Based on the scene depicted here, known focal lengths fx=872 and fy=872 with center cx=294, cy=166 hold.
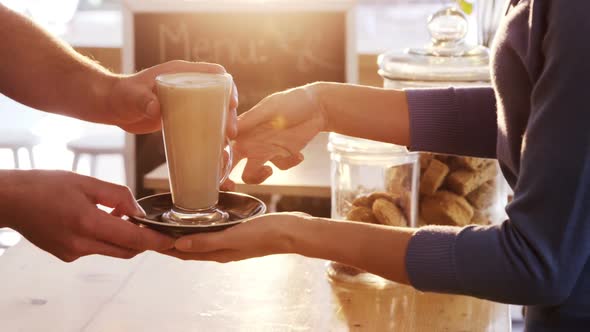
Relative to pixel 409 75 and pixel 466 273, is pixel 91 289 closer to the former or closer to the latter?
pixel 466 273

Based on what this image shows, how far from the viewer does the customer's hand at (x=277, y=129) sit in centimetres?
152

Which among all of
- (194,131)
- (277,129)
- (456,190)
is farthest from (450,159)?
(194,131)

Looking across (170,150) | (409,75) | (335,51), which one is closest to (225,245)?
(170,150)

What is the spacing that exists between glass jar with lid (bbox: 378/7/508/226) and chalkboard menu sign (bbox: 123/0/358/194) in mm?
837

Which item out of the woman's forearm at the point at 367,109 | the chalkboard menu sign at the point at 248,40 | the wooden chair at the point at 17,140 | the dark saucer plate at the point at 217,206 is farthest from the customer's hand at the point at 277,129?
the wooden chair at the point at 17,140

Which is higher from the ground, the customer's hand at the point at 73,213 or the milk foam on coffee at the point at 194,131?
the milk foam on coffee at the point at 194,131

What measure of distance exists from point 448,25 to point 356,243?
0.72 meters

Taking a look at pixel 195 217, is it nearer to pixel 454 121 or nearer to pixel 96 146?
pixel 454 121

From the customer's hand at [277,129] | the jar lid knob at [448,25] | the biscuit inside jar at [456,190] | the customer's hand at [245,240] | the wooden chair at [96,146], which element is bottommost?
the wooden chair at [96,146]

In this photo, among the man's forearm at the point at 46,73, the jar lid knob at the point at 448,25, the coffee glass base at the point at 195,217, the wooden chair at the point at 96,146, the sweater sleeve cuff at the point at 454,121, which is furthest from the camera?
the wooden chair at the point at 96,146

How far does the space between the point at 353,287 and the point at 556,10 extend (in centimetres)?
64

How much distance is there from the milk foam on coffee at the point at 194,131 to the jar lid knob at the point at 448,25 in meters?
0.65

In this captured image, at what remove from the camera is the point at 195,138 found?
1.30 meters

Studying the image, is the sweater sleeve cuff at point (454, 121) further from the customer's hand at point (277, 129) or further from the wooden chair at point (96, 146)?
the wooden chair at point (96, 146)
